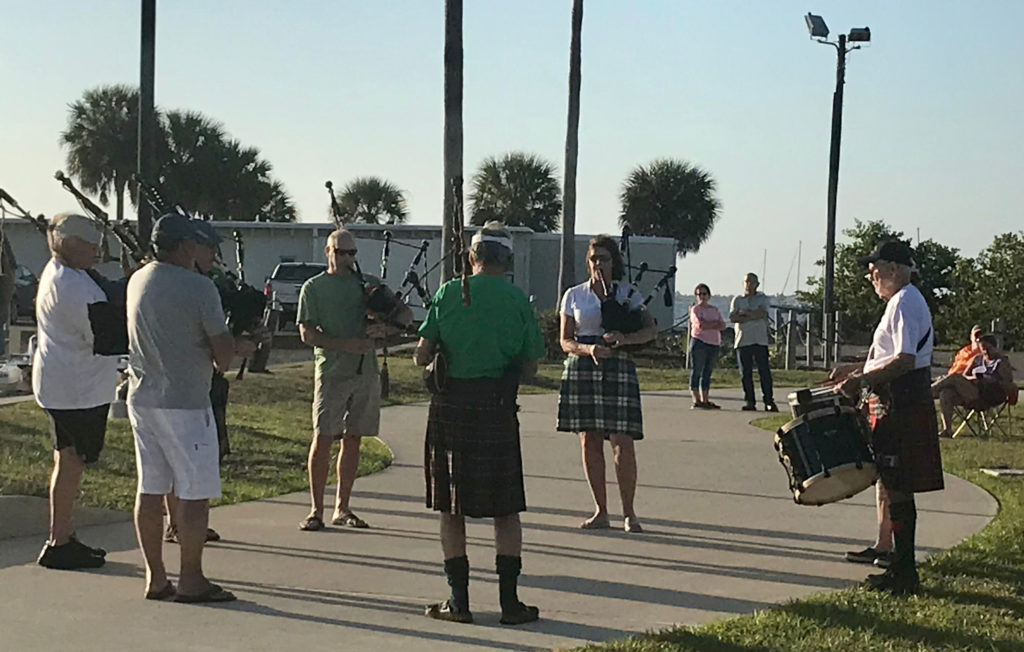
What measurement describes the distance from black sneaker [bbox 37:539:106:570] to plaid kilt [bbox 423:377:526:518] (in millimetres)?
1991

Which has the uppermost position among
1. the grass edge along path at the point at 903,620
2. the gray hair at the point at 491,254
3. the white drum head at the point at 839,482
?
the gray hair at the point at 491,254

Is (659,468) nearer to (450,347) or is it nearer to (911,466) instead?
(911,466)

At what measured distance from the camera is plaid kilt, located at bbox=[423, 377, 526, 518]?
647cm

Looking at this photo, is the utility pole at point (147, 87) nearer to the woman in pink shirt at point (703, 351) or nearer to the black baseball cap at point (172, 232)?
the woman in pink shirt at point (703, 351)

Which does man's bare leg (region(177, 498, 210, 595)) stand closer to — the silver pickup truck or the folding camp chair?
the folding camp chair

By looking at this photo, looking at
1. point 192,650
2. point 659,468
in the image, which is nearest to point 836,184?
point 659,468

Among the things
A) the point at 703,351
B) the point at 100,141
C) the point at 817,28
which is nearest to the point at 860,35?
the point at 817,28

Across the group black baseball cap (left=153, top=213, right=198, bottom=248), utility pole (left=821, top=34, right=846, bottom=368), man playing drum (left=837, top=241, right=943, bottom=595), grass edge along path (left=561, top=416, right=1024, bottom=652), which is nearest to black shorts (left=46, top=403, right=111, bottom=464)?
black baseball cap (left=153, top=213, right=198, bottom=248)

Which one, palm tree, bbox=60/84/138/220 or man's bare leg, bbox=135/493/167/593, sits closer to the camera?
man's bare leg, bbox=135/493/167/593

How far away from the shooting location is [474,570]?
7.55m

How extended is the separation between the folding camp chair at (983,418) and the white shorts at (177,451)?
397 inches

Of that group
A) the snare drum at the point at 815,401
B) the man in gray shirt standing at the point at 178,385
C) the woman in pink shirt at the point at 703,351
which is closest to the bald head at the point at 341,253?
the man in gray shirt standing at the point at 178,385

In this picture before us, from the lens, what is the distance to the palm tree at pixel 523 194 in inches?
2108

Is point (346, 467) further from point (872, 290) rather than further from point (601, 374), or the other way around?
point (872, 290)
